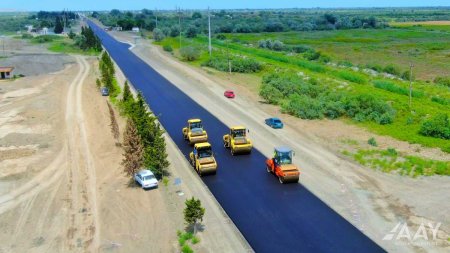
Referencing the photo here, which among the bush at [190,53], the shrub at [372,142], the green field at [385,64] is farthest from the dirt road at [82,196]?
the bush at [190,53]

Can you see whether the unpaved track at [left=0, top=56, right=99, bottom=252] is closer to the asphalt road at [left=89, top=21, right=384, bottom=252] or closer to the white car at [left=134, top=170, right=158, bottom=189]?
the white car at [left=134, top=170, right=158, bottom=189]

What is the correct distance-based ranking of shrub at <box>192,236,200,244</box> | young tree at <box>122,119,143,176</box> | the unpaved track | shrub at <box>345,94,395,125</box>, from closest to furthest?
1. shrub at <box>192,236,200,244</box>
2. the unpaved track
3. young tree at <box>122,119,143,176</box>
4. shrub at <box>345,94,395,125</box>

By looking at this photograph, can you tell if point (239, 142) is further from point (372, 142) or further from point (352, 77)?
point (352, 77)

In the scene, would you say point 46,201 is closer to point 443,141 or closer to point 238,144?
point 238,144

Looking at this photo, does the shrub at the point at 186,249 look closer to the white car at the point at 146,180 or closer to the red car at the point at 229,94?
the white car at the point at 146,180

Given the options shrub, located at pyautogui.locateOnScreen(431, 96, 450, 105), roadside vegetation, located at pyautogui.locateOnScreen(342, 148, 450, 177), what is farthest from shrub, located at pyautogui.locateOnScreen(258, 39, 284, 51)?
roadside vegetation, located at pyautogui.locateOnScreen(342, 148, 450, 177)

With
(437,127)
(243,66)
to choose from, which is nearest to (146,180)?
(437,127)

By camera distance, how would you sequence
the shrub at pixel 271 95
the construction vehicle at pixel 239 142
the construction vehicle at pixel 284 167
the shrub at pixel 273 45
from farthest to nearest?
1. the shrub at pixel 273 45
2. the shrub at pixel 271 95
3. the construction vehicle at pixel 239 142
4. the construction vehicle at pixel 284 167
